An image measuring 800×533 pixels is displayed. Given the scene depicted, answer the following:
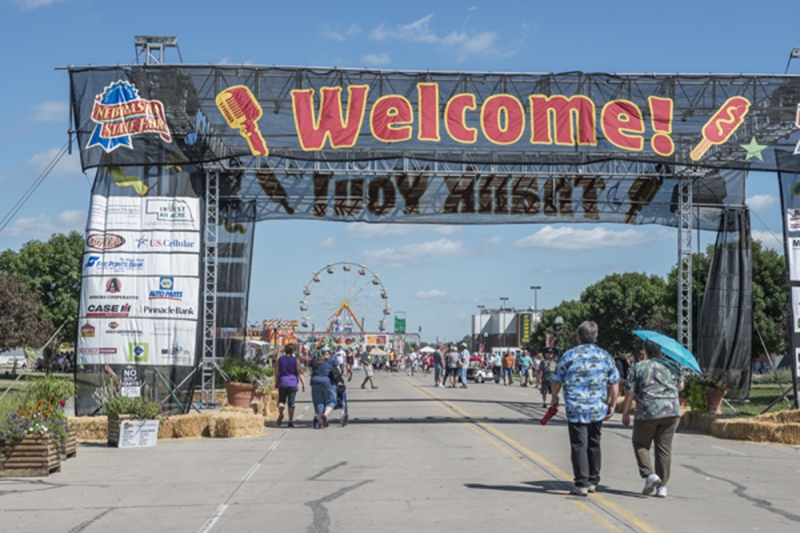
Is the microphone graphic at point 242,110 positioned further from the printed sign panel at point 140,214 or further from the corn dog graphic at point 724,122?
the corn dog graphic at point 724,122

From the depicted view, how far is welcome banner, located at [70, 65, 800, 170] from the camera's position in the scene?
772 inches

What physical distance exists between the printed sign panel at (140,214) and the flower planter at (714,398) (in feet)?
38.5

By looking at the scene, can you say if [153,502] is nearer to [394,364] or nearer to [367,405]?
[367,405]

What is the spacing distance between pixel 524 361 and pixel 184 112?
2554 centimetres

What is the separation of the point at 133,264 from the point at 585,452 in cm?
1259

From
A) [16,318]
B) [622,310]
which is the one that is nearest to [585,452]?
[16,318]

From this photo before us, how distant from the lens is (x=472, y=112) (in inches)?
793

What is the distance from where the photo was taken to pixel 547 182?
23094 millimetres

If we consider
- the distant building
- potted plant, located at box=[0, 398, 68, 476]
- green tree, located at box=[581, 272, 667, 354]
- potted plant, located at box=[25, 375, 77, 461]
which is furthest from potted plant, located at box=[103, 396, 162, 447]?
the distant building

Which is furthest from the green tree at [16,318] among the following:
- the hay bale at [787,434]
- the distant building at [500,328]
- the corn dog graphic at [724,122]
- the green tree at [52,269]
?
the distant building at [500,328]

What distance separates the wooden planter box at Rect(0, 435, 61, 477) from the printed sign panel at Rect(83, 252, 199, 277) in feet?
25.7

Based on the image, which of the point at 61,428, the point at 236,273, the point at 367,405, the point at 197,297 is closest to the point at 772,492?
the point at 61,428

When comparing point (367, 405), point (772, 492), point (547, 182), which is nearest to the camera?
point (772, 492)

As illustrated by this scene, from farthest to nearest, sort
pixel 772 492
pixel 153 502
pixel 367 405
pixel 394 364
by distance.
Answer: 1. pixel 394 364
2. pixel 367 405
3. pixel 772 492
4. pixel 153 502
